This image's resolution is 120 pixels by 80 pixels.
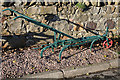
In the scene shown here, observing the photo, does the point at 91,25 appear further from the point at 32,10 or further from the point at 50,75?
the point at 50,75

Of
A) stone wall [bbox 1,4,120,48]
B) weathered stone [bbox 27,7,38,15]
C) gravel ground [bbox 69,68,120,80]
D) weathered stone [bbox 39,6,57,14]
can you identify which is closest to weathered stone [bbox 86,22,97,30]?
stone wall [bbox 1,4,120,48]

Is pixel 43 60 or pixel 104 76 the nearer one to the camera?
pixel 104 76

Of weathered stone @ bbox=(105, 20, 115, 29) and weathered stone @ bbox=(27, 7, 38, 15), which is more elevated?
weathered stone @ bbox=(27, 7, 38, 15)

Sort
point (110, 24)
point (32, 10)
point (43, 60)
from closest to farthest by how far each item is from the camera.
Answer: point (43, 60)
point (32, 10)
point (110, 24)

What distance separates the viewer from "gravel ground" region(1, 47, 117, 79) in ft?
10.9

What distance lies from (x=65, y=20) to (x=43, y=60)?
4.86ft

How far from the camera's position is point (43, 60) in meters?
3.74

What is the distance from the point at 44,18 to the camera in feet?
14.6

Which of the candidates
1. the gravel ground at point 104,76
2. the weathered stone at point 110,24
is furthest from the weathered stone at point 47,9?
the gravel ground at point 104,76

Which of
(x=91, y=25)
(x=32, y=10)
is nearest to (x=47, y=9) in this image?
(x=32, y=10)

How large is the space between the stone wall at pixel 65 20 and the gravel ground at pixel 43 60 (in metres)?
0.59

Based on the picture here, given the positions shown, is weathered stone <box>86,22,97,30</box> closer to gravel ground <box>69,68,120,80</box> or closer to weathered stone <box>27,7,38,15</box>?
weathered stone <box>27,7,38,15</box>

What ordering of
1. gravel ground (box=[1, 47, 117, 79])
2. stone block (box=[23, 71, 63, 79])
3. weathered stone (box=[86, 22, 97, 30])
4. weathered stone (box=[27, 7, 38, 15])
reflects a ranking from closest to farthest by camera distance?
stone block (box=[23, 71, 63, 79]) < gravel ground (box=[1, 47, 117, 79]) < weathered stone (box=[27, 7, 38, 15]) < weathered stone (box=[86, 22, 97, 30])

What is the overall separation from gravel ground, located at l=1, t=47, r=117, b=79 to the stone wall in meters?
0.59
